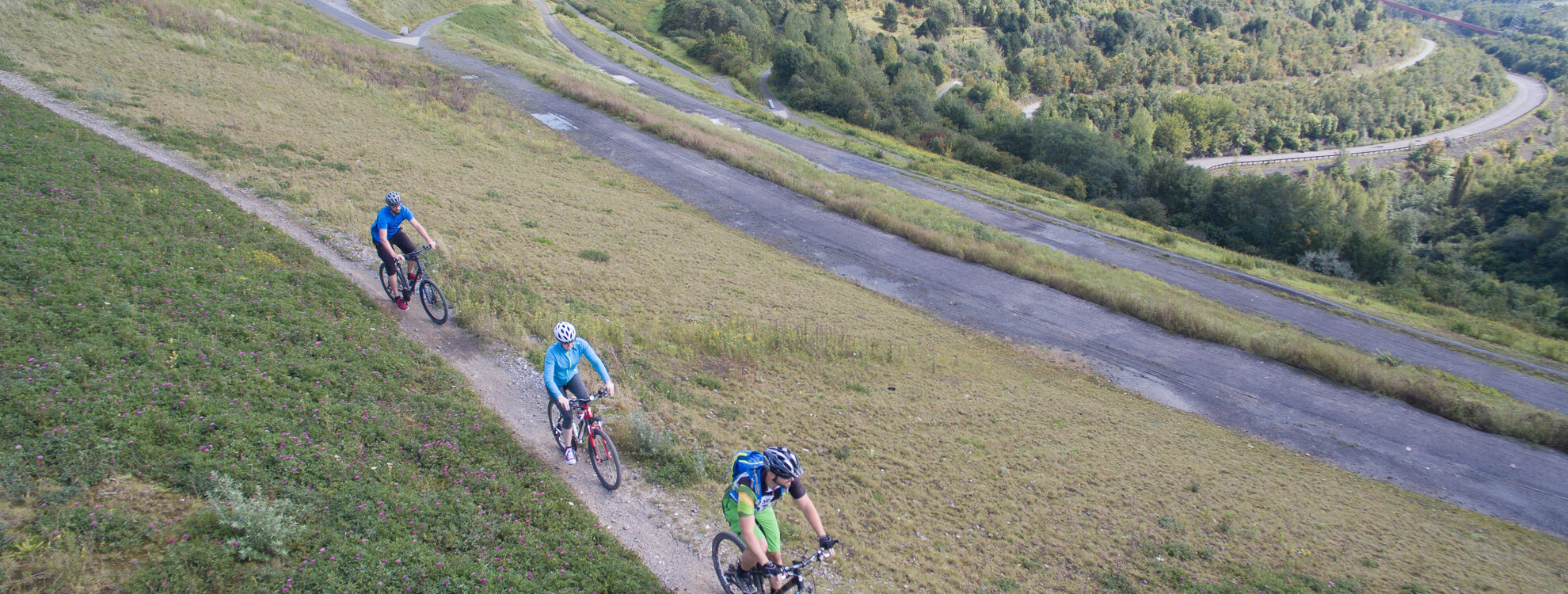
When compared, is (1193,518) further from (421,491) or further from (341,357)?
(341,357)

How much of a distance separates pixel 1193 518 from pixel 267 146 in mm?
25975

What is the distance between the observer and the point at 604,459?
8891 mm

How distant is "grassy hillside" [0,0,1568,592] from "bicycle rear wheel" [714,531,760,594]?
122 centimetres

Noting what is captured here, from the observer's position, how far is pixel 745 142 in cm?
3844

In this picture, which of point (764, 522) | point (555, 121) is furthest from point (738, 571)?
point (555, 121)

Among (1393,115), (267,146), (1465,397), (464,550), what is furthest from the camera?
(1393,115)

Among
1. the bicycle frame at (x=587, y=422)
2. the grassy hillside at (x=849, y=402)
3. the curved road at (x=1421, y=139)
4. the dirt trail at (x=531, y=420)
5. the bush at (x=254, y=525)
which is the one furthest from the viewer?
the curved road at (x=1421, y=139)

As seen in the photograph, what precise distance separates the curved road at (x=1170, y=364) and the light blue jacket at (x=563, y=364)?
14.9 m

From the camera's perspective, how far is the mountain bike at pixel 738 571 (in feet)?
21.5

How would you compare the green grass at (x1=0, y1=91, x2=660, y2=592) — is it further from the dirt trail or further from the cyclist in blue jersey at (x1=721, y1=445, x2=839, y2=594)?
the cyclist in blue jersey at (x1=721, y1=445, x2=839, y2=594)

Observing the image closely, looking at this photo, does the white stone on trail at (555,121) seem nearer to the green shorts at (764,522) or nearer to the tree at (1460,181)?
the green shorts at (764,522)

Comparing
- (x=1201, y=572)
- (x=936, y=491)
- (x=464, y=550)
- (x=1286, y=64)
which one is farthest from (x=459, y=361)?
(x=1286, y=64)

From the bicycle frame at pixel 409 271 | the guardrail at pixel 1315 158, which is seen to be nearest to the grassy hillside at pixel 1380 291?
the bicycle frame at pixel 409 271

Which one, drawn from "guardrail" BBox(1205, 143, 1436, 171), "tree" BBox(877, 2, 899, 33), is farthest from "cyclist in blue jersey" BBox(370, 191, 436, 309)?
"guardrail" BBox(1205, 143, 1436, 171)
